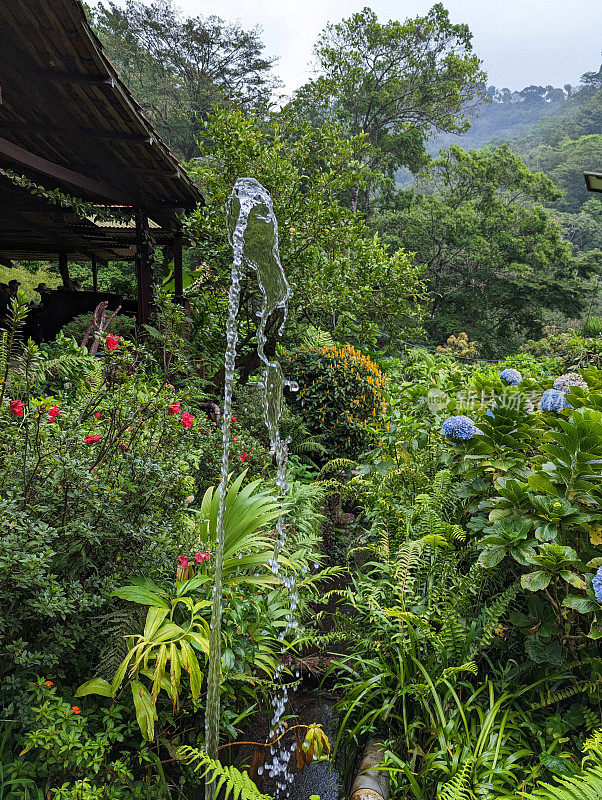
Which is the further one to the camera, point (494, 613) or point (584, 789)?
point (494, 613)

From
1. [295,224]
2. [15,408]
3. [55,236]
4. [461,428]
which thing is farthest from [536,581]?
[55,236]

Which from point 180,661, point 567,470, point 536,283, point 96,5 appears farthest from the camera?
point 96,5

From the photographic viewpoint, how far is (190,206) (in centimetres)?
612

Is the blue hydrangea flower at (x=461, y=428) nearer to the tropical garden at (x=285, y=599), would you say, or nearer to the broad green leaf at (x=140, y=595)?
the tropical garden at (x=285, y=599)

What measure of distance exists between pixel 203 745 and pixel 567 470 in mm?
1790

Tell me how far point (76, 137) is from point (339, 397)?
3.66 meters

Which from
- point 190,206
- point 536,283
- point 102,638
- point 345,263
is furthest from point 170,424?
point 536,283

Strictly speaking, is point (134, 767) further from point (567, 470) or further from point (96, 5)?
point (96, 5)

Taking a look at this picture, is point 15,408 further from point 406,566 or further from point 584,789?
point 584,789

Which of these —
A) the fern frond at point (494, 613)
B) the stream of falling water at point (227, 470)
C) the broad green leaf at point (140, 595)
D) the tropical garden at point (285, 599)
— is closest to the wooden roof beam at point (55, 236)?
the tropical garden at point (285, 599)

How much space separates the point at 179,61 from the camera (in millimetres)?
18922

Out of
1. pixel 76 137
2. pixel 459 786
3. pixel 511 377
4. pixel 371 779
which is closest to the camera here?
pixel 459 786

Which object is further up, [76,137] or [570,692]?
[76,137]

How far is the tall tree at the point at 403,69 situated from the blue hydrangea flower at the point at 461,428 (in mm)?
15647
